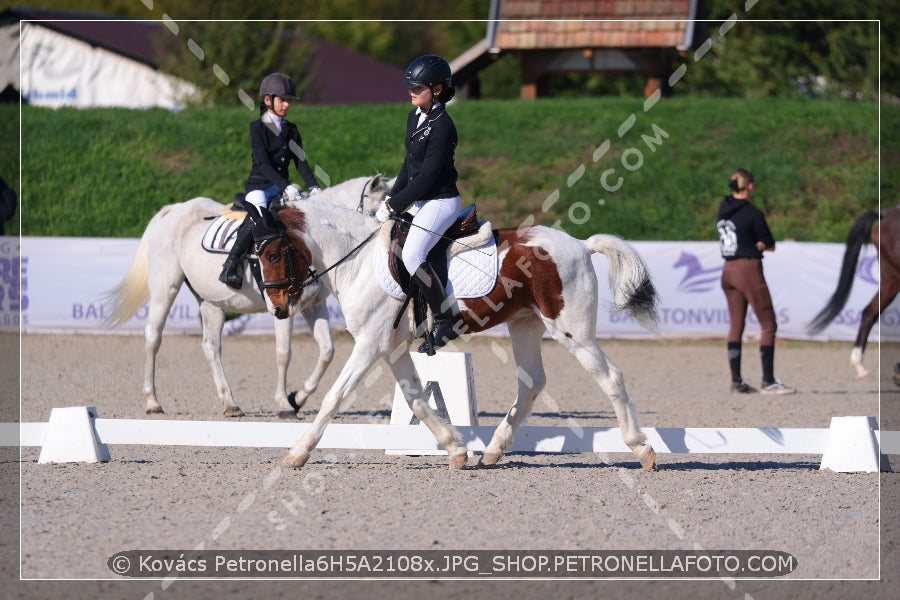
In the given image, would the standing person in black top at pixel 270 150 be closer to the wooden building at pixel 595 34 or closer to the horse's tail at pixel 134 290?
the horse's tail at pixel 134 290

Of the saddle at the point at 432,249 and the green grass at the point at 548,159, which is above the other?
the green grass at the point at 548,159

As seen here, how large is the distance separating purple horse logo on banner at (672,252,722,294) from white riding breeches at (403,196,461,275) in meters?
10.8

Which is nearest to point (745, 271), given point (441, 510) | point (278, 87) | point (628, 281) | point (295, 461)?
point (628, 281)

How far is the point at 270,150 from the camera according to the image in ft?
31.3

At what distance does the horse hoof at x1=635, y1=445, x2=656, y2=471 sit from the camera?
23.9ft

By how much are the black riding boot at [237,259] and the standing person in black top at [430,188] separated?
6.24 ft

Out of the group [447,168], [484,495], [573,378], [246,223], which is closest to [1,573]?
[484,495]

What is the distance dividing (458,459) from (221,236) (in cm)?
345

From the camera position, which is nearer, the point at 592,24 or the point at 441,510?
the point at 441,510

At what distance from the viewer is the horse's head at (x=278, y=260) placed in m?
7.11

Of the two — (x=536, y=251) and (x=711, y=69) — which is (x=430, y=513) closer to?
(x=536, y=251)

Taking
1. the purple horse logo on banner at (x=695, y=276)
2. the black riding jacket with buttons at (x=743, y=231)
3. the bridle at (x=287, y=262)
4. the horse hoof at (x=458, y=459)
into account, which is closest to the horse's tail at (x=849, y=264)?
the black riding jacket with buttons at (x=743, y=231)

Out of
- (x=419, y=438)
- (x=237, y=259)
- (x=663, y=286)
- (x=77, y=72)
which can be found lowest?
(x=419, y=438)
